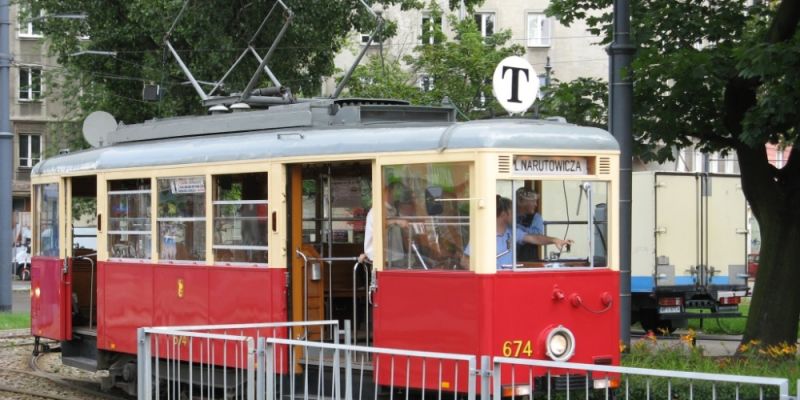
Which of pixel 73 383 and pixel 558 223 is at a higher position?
pixel 558 223

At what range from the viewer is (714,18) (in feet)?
50.6

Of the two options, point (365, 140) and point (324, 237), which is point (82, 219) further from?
point (365, 140)

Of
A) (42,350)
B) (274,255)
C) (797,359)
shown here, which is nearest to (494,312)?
(274,255)

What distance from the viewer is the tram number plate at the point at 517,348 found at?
32.2 feet

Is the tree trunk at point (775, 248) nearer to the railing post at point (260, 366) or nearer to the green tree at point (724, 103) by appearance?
the green tree at point (724, 103)

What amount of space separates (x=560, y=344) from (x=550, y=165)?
1.39 m

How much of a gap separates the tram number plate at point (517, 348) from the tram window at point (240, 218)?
268 centimetres

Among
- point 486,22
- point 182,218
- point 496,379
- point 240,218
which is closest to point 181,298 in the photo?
point 182,218

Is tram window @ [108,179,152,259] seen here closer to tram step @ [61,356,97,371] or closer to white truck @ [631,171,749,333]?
tram step @ [61,356,97,371]

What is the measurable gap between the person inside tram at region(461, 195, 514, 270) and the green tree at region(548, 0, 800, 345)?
4.65 meters

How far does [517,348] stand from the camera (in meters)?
9.91

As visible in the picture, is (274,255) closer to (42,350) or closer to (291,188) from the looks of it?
(291,188)

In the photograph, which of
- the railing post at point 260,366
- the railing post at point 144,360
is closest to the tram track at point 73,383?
the railing post at point 144,360

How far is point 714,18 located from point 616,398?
7.21 m
